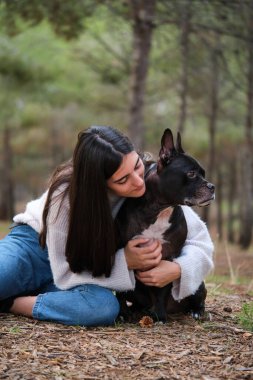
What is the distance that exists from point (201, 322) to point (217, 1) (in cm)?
494

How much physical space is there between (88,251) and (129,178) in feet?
1.56

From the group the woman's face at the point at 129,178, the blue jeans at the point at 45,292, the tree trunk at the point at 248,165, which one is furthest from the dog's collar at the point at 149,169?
the tree trunk at the point at 248,165

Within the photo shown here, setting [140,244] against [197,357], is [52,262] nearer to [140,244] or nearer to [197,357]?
[140,244]

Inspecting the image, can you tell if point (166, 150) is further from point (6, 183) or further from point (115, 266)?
point (6, 183)

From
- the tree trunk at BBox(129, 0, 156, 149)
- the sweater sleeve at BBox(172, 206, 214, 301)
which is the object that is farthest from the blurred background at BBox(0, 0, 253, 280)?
the sweater sleeve at BBox(172, 206, 214, 301)

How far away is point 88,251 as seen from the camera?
3197 millimetres

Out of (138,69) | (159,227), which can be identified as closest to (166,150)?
(159,227)

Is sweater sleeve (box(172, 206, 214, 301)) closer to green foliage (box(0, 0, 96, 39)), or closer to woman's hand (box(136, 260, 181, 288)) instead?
woman's hand (box(136, 260, 181, 288))

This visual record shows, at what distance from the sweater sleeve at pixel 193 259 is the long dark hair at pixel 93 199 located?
0.44m

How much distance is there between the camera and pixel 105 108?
46.1 ft

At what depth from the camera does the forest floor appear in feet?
8.05

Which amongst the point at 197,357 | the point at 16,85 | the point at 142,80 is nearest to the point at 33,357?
the point at 197,357

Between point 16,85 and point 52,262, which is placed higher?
point 16,85

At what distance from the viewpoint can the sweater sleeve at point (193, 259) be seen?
11.0 ft
